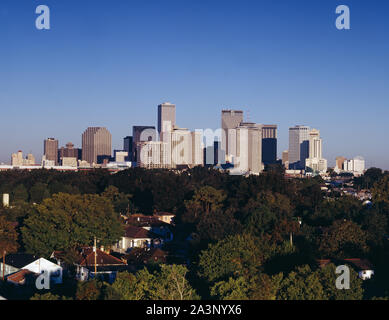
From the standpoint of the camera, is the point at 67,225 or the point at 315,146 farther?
the point at 315,146

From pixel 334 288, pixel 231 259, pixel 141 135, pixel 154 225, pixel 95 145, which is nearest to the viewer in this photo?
pixel 334 288

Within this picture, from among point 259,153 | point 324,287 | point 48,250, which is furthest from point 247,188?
point 259,153

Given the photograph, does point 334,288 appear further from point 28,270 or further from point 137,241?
point 137,241

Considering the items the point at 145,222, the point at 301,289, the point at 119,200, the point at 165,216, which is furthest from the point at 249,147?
the point at 301,289

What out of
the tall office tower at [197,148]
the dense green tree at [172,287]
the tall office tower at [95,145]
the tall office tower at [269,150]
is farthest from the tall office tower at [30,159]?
the dense green tree at [172,287]

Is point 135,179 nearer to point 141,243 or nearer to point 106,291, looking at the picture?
point 141,243

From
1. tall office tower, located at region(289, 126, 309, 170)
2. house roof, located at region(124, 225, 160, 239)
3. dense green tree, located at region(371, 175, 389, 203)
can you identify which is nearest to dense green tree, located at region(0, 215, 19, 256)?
house roof, located at region(124, 225, 160, 239)

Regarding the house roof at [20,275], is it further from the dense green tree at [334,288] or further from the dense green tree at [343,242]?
the dense green tree at [343,242]

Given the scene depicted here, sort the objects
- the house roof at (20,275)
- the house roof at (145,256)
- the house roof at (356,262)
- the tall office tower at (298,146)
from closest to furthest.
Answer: the house roof at (20,275) < the house roof at (356,262) < the house roof at (145,256) < the tall office tower at (298,146)
